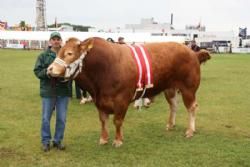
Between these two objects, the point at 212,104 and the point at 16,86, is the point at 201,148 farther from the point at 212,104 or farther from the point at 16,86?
the point at 16,86

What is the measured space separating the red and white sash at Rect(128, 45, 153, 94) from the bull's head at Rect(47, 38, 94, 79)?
117 centimetres

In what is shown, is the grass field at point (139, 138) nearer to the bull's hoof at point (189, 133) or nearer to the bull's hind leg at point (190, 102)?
the bull's hoof at point (189, 133)

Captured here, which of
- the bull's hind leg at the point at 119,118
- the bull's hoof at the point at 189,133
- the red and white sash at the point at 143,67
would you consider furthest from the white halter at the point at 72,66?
the bull's hoof at the point at 189,133

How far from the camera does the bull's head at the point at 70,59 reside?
770cm

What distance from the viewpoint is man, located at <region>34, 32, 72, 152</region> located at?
26.5 ft

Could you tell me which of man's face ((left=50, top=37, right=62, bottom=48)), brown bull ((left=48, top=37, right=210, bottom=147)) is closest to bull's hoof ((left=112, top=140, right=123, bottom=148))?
brown bull ((left=48, top=37, right=210, bottom=147))

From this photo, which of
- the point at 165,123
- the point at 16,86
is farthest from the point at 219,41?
the point at 165,123

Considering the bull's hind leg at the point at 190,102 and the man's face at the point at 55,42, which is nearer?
the man's face at the point at 55,42

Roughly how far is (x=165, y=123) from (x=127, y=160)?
11.5 ft

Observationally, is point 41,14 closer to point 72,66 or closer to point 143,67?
point 143,67

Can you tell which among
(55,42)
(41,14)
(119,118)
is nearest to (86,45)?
(55,42)

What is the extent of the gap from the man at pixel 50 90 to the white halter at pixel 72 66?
0.30 m

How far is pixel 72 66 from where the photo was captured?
790 centimetres

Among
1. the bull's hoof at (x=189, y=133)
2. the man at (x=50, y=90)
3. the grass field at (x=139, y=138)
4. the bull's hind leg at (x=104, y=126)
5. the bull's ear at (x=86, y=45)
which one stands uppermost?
the bull's ear at (x=86, y=45)
